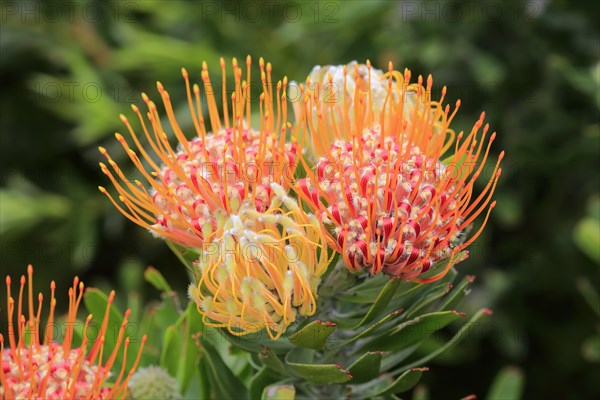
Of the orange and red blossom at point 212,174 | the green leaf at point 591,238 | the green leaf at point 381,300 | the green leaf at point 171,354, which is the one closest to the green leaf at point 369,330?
the green leaf at point 381,300

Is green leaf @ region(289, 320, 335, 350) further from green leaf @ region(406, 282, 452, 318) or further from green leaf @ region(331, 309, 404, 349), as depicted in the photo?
green leaf @ region(406, 282, 452, 318)

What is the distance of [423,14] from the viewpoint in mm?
2881

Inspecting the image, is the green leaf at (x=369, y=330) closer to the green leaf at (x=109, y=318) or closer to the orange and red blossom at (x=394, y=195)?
the orange and red blossom at (x=394, y=195)

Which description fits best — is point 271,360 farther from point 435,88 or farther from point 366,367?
point 435,88

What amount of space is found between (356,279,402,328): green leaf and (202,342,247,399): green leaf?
28 centimetres

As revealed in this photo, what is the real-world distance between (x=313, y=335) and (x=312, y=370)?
3.0 inches

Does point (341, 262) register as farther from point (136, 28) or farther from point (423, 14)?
point (136, 28)

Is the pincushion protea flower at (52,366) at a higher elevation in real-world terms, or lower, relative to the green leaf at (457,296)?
lower

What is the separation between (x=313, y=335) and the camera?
3.81ft

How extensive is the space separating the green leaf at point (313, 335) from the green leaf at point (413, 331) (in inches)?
5.9

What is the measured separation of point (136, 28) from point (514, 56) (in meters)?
→ 1.66

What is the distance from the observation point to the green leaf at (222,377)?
1.35 metres

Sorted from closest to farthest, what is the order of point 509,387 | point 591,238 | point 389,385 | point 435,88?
1. point 389,385
2. point 509,387
3. point 591,238
4. point 435,88

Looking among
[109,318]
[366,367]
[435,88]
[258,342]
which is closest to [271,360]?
[258,342]
